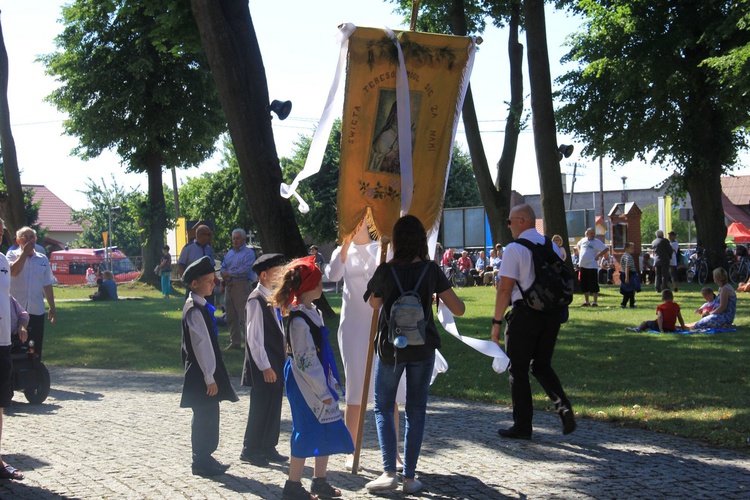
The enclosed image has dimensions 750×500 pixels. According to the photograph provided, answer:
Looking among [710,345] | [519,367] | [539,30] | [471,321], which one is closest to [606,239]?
[539,30]

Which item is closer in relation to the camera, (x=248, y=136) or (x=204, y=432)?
(x=204, y=432)

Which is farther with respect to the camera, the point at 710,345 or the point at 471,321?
the point at 471,321

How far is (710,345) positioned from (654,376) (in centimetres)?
325

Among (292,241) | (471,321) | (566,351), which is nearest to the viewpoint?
(566,351)

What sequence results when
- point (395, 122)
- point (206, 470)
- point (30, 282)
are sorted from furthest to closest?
1. point (30, 282)
2. point (395, 122)
3. point (206, 470)

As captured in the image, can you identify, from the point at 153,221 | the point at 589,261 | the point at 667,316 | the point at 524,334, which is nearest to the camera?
the point at 524,334

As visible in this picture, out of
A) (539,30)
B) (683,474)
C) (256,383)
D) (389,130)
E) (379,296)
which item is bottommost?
(683,474)

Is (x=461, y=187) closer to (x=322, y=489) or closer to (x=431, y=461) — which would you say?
(x=431, y=461)

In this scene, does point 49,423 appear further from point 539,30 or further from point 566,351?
point 539,30

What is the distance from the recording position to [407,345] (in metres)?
6.11

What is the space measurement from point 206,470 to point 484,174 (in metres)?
22.6

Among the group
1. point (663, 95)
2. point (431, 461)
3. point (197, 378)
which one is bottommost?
point (431, 461)

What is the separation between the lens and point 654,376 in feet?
35.5

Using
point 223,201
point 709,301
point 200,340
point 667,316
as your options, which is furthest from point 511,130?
point 223,201
